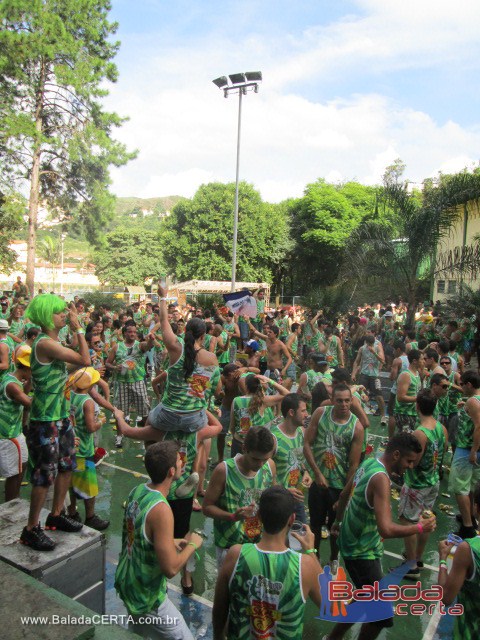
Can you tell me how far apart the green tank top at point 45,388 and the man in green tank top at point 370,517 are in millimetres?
2232

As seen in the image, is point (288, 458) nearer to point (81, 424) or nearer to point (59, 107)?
point (81, 424)

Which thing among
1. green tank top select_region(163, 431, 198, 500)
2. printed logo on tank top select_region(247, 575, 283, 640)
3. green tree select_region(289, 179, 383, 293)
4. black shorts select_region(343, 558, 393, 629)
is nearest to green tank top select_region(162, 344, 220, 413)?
green tank top select_region(163, 431, 198, 500)

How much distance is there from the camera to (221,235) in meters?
37.6

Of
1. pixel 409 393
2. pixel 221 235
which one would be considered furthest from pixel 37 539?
pixel 221 235

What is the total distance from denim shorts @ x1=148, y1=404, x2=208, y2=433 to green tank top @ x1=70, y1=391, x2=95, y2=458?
108 cm

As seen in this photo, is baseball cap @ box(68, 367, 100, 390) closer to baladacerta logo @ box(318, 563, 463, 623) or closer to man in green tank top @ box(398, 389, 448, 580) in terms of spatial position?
baladacerta logo @ box(318, 563, 463, 623)

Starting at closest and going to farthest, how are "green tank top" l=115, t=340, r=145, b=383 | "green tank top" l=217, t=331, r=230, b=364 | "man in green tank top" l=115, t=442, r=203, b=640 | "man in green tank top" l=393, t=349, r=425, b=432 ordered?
"man in green tank top" l=115, t=442, r=203, b=640 < "man in green tank top" l=393, t=349, r=425, b=432 < "green tank top" l=115, t=340, r=145, b=383 < "green tank top" l=217, t=331, r=230, b=364

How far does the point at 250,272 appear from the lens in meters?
38.1

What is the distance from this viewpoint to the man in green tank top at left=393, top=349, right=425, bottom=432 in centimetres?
Result: 688

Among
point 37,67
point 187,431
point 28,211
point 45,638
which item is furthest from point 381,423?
point 37,67

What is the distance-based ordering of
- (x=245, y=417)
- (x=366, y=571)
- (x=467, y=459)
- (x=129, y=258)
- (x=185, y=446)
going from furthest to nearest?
(x=129, y=258), (x=467, y=459), (x=245, y=417), (x=185, y=446), (x=366, y=571)

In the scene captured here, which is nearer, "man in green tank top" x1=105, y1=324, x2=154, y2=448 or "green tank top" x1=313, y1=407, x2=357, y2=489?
"green tank top" x1=313, y1=407, x2=357, y2=489

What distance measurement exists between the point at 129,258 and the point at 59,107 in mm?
39715

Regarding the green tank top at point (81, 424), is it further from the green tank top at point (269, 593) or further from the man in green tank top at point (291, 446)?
the green tank top at point (269, 593)
